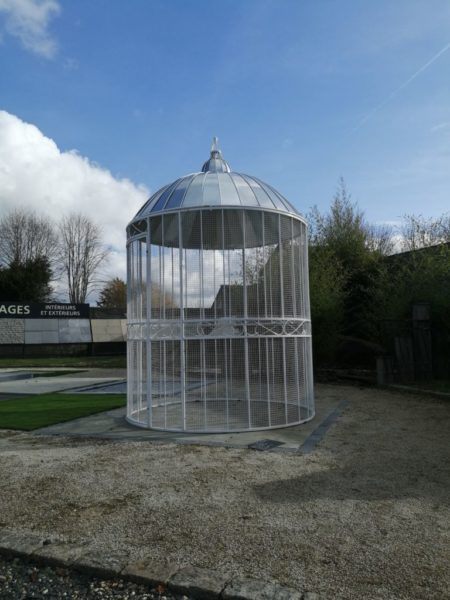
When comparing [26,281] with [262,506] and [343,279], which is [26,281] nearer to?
[343,279]

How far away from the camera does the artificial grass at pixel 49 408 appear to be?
9.14 meters

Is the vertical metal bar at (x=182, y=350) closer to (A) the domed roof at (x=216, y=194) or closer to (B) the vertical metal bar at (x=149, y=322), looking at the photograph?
(A) the domed roof at (x=216, y=194)

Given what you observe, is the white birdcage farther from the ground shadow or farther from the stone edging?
the stone edging

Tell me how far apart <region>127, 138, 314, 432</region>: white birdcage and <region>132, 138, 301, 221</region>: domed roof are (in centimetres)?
2

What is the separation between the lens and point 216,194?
815 cm

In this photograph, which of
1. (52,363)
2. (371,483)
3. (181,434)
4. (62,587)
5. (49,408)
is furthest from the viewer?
(52,363)

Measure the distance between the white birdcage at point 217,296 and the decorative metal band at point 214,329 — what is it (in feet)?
0.06

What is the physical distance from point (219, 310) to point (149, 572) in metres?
5.98

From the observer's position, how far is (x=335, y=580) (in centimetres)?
309

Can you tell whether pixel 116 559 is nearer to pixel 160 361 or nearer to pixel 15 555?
pixel 15 555

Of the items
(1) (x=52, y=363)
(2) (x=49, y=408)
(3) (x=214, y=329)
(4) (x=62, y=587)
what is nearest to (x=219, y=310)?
(3) (x=214, y=329)

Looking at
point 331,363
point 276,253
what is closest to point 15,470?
point 276,253

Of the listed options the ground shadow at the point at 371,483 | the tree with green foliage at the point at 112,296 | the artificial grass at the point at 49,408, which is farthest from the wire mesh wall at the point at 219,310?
the tree with green foliage at the point at 112,296

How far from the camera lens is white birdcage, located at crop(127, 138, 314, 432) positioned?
26.6ft
